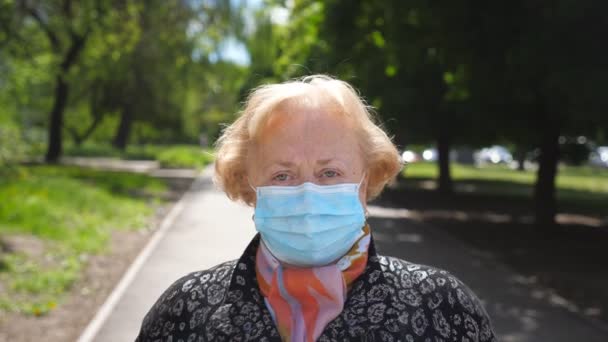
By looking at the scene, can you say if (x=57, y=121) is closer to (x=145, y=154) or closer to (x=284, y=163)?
(x=145, y=154)

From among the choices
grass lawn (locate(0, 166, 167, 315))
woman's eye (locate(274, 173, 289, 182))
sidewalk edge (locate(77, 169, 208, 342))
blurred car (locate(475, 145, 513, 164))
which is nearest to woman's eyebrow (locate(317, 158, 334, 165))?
woman's eye (locate(274, 173, 289, 182))

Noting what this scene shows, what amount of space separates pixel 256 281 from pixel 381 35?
1140 centimetres

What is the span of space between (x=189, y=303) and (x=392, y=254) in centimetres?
869

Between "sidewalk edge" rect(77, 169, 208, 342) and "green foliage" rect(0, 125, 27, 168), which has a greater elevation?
"green foliage" rect(0, 125, 27, 168)

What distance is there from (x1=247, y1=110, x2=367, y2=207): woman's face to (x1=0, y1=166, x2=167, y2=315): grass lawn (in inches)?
245

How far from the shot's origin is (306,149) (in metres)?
2.13

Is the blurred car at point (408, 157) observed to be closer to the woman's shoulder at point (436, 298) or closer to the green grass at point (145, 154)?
the woman's shoulder at point (436, 298)

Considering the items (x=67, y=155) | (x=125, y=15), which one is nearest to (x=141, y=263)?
(x=125, y=15)

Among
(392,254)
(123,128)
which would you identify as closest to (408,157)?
(392,254)

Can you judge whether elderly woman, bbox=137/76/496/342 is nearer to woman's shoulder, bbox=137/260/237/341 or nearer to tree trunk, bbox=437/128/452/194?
woman's shoulder, bbox=137/260/237/341

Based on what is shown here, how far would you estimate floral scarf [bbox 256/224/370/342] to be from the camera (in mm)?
2029

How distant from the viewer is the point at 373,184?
2.43 m

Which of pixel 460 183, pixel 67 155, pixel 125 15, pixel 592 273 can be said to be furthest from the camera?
pixel 67 155

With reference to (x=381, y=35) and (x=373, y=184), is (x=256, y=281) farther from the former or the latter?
(x=381, y=35)
